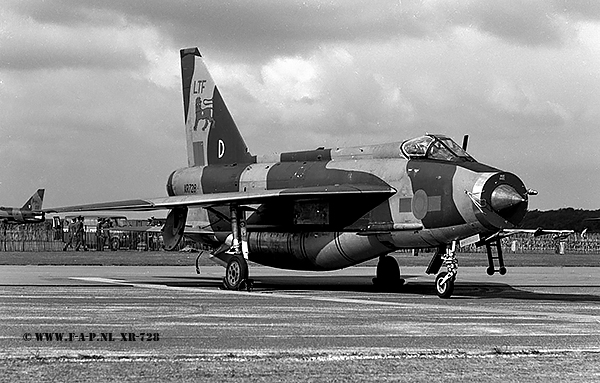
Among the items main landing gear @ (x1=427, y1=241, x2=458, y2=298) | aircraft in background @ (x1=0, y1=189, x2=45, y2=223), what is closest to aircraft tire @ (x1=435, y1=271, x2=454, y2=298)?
main landing gear @ (x1=427, y1=241, x2=458, y2=298)

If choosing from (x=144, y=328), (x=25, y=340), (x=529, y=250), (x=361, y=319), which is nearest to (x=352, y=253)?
(x=361, y=319)

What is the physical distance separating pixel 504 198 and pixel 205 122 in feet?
33.2

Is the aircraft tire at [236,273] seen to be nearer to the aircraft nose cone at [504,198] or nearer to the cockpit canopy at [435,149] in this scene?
the cockpit canopy at [435,149]

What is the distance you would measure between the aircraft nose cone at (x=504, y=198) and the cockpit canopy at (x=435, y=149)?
66.2 inches

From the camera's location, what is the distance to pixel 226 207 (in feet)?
74.7

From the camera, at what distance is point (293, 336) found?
10555 mm

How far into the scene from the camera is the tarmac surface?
7.87 metres

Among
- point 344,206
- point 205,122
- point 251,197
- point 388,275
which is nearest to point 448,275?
point 344,206

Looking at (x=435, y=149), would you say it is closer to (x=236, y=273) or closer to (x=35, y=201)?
(x=236, y=273)

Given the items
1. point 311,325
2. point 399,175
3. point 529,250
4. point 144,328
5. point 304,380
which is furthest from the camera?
point 529,250

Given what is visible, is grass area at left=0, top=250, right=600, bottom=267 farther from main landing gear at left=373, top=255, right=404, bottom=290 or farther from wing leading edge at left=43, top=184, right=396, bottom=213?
main landing gear at left=373, top=255, right=404, bottom=290

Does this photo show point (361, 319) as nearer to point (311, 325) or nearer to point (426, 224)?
point (311, 325)

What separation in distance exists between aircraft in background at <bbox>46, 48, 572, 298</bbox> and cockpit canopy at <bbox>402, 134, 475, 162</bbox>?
1.0 inches

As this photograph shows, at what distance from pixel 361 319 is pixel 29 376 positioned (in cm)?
625
